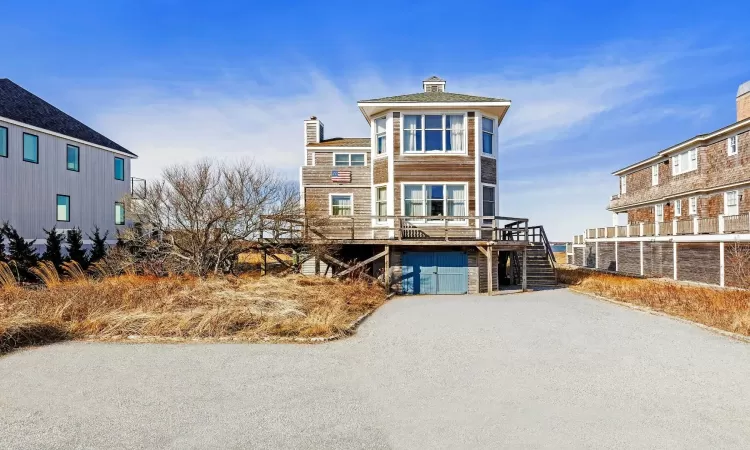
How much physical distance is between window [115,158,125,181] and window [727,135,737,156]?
3872 cm

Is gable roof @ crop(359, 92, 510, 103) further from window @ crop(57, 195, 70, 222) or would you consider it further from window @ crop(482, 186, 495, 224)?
window @ crop(57, 195, 70, 222)

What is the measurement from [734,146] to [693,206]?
17.9 ft

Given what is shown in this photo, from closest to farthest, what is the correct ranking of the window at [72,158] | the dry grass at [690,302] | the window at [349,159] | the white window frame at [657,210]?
the dry grass at [690,302] → the window at [72,158] → the window at [349,159] → the white window frame at [657,210]

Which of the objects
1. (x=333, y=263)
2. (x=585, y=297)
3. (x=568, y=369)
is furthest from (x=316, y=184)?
(x=568, y=369)

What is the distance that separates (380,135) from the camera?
75.7ft

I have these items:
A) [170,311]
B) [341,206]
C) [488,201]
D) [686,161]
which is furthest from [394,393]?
[686,161]

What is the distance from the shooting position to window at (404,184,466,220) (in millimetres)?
21922

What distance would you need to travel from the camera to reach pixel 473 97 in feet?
73.1

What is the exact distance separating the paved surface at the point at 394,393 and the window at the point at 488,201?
10839 millimetres

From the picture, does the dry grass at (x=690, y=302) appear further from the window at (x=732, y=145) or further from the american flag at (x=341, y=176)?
the window at (x=732, y=145)

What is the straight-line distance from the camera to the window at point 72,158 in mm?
28109

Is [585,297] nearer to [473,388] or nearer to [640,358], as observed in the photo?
[640,358]

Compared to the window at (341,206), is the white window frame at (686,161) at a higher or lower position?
higher

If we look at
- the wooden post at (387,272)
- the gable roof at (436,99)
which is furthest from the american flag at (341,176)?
the wooden post at (387,272)
